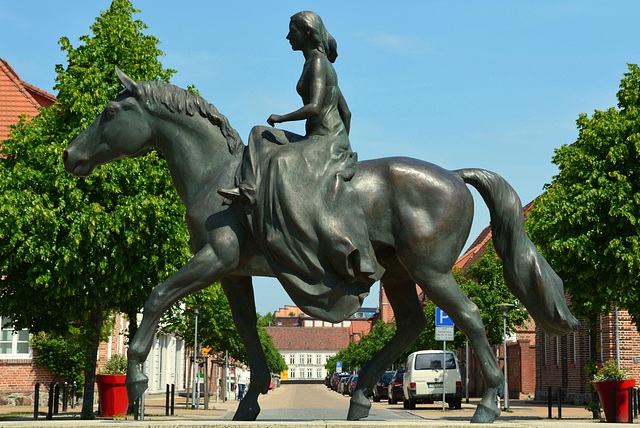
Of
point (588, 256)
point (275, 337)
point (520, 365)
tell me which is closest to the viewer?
point (588, 256)

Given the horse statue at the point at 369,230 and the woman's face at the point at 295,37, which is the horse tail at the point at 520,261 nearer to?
the horse statue at the point at 369,230

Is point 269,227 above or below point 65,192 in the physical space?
below

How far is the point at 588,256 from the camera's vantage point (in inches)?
857

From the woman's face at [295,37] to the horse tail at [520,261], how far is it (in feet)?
5.23

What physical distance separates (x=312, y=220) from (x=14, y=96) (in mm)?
32949

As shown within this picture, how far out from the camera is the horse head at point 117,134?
6.02 m

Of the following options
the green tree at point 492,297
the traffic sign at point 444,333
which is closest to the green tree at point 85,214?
the traffic sign at point 444,333

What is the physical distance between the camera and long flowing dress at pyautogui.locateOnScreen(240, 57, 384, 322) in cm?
560

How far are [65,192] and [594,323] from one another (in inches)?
606

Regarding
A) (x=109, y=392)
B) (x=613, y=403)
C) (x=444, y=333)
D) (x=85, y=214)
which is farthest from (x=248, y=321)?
(x=444, y=333)

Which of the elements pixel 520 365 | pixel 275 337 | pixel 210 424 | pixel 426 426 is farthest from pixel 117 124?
pixel 275 337

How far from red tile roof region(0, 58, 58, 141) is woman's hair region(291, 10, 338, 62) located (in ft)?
99.8

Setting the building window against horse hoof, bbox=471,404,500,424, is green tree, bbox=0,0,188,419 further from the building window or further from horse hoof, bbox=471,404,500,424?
horse hoof, bbox=471,404,500,424

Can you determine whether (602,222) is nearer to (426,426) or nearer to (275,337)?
(426,426)
